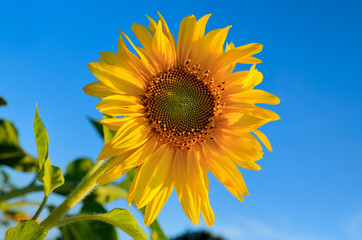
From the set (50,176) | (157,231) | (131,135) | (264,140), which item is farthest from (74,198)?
(264,140)

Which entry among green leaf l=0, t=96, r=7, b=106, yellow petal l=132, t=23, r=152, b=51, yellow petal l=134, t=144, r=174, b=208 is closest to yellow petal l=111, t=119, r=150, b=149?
yellow petal l=134, t=144, r=174, b=208

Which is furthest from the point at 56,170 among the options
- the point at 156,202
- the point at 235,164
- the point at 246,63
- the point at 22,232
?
the point at 246,63

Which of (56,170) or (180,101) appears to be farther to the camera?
(180,101)

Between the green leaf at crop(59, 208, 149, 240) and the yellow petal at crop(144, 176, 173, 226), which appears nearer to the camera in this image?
the green leaf at crop(59, 208, 149, 240)

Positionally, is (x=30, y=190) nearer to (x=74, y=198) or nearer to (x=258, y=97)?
(x=74, y=198)

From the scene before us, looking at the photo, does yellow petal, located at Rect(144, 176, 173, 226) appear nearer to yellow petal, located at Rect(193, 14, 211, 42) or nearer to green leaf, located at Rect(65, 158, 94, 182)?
yellow petal, located at Rect(193, 14, 211, 42)

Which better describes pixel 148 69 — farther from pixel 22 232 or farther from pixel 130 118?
pixel 22 232

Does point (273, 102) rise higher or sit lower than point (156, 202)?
higher
